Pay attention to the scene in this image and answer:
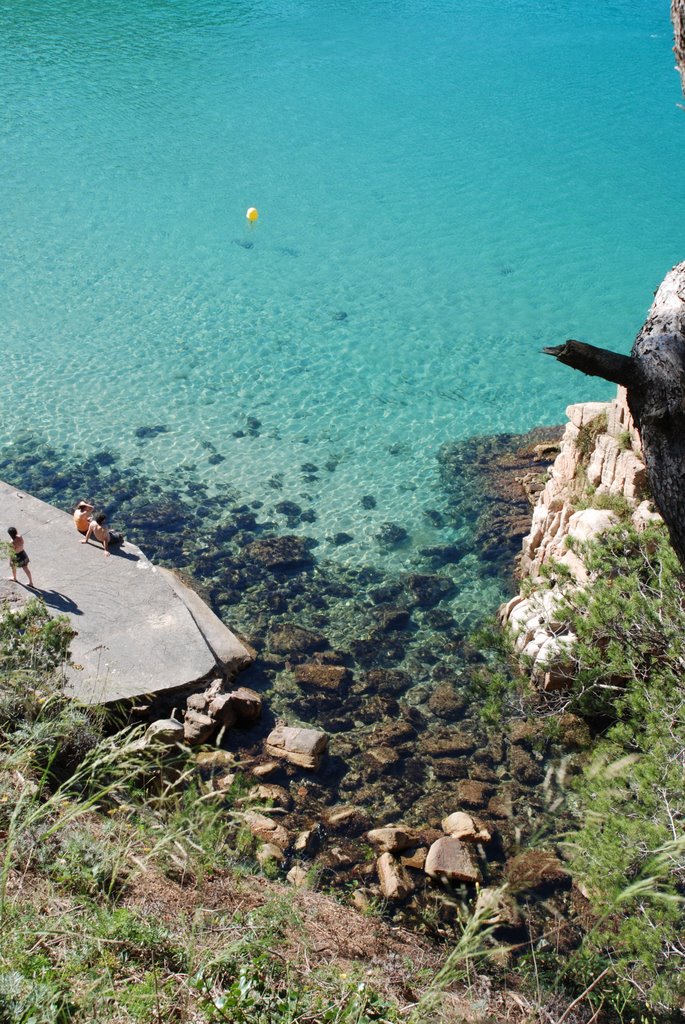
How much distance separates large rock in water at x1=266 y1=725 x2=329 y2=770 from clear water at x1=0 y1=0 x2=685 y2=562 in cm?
383

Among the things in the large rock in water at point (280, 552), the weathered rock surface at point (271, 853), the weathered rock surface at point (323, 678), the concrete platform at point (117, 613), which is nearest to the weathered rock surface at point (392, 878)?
the weathered rock surface at point (271, 853)

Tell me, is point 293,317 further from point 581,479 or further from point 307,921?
point 307,921

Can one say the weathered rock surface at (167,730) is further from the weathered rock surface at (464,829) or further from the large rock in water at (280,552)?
the large rock in water at (280,552)

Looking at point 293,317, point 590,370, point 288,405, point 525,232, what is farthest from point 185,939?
point 525,232

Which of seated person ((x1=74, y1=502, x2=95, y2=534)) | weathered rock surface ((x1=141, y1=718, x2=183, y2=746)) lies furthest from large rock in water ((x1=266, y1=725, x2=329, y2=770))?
seated person ((x1=74, y1=502, x2=95, y2=534))

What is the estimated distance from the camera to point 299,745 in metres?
9.45

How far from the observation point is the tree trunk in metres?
4.10

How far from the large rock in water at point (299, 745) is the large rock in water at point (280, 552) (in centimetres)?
334

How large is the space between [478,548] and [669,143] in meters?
20.3

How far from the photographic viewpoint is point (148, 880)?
5660 mm

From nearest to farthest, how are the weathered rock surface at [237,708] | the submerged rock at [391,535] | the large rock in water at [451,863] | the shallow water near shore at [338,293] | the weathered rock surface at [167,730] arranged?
the large rock in water at [451,863] → the weathered rock surface at [167,730] → the weathered rock surface at [237,708] → the shallow water near shore at [338,293] → the submerged rock at [391,535]

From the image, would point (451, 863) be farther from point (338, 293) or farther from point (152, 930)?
point (338, 293)

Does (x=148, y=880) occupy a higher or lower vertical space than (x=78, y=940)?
lower

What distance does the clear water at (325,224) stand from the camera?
16188 mm
